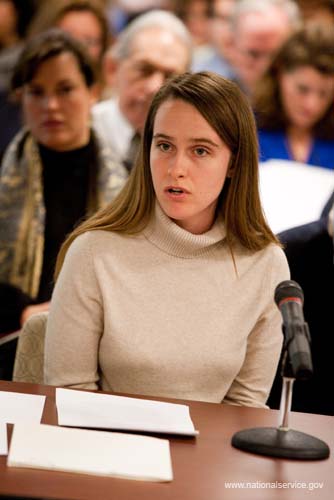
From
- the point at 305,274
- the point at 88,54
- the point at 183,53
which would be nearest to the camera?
the point at 305,274

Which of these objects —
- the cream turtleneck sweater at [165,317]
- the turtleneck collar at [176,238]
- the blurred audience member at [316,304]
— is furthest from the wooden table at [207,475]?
the blurred audience member at [316,304]

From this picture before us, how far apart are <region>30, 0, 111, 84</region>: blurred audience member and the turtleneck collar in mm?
3458

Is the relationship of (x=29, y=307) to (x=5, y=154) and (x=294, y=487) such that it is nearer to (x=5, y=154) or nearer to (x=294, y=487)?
(x=5, y=154)

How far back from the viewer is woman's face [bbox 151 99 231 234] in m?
2.49

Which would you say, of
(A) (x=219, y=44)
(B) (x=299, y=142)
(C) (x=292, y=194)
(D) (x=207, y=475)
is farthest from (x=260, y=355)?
(A) (x=219, y=44)

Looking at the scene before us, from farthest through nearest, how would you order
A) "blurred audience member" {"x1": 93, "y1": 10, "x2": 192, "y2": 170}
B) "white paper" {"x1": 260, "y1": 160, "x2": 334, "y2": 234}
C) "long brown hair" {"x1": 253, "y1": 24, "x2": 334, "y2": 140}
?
"long brown hair" {"x1": 253, "y1": 24, "x2": 334, "y2": 140} < "blurred audience member" {"x1": 93, "y1": 10, "x2": 192, "y2": 170} < "white paper" {"x1": 260, "y1": 160, "x2": 334, "y2": 234}

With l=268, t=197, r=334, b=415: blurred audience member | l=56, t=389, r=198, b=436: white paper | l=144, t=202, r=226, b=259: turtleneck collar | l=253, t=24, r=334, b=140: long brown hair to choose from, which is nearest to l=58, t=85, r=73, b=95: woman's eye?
l=253, t=24, r=334, b=140: long brown hair

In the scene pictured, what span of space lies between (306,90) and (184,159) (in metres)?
3.12

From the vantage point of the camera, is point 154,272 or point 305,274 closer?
point 154,272

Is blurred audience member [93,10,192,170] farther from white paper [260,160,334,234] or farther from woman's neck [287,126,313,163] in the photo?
white paper [260,160,334,234]

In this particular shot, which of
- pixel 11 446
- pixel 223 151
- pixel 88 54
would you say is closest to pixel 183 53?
pixel 88 54

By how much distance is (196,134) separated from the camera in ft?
8.20

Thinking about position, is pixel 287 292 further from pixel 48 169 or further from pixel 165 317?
pixel 48 169

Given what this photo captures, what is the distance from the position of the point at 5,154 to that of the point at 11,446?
9.34 ft
